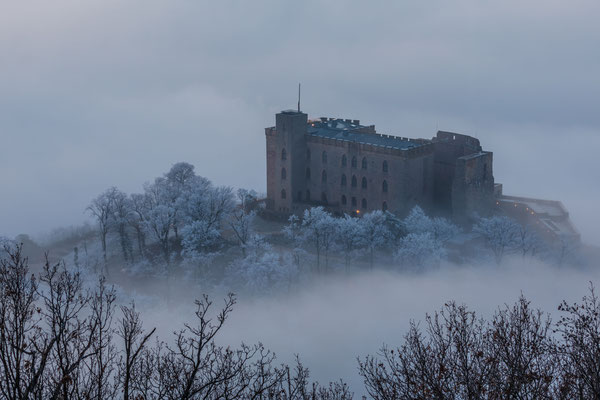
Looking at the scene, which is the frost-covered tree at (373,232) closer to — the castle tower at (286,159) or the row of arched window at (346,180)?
the row of arched window at (346,180)

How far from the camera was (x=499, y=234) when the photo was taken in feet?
194

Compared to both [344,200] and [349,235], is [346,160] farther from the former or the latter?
[349,235]

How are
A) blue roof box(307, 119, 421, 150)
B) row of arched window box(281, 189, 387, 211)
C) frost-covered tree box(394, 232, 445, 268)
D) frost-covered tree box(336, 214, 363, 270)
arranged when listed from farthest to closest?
blue roof box(307, 119, 421, 150)
row of arched window box(281, 189, 387, 211)
frost-covered tree box(336, 214, 363, 270)
frost-covered tree box(394, 232, 445, 268)

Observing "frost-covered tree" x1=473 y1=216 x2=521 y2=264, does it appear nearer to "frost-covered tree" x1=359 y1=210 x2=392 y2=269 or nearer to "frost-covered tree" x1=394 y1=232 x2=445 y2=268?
"frost-covered tree" x1=394 y1=232 x2=445 y2=268

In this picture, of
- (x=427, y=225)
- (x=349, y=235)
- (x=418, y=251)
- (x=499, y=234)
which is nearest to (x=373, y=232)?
(x=349, y=235)

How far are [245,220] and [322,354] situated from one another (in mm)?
15817

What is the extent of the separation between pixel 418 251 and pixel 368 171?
382 inches

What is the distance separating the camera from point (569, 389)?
57.1 ft

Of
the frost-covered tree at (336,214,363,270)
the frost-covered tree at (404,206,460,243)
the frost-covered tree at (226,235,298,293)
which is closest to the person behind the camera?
the frost-covered tree at (226,235,298,293)

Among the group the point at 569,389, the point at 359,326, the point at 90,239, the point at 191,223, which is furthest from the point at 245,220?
the point at 569,389

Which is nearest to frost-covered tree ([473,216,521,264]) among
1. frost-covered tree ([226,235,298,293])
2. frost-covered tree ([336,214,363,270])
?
frost-covered tree ([336,214,363,270])

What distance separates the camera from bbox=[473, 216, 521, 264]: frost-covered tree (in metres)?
58.9

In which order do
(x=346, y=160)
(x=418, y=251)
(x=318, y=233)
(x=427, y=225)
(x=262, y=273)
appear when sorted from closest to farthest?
(x=262, y=273), (x=418, y=251), (x=318, y=233), (x=427, y=225), (x=346, y=160)

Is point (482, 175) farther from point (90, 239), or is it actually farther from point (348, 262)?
A: point (90, 239)
